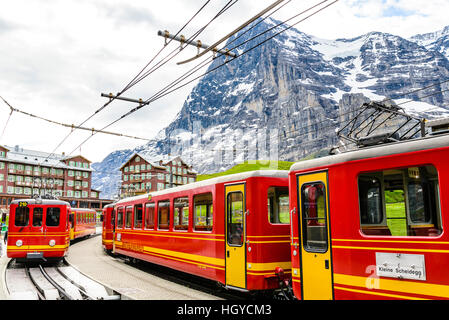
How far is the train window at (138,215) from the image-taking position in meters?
16.0

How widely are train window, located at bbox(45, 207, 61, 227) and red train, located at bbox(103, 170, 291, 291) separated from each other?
620 cm

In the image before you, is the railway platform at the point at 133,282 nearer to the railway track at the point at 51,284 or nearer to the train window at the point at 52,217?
the railway track at the point at 51,284

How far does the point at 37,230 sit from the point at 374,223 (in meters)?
14.4

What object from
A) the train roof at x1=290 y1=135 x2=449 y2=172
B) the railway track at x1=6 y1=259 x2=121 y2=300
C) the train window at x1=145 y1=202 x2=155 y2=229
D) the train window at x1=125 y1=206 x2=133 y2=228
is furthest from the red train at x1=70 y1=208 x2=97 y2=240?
the train roof at x1=290 y1=135 x2=449 y2=172

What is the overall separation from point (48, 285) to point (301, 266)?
29.2 ft

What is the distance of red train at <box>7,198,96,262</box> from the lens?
50.9ft

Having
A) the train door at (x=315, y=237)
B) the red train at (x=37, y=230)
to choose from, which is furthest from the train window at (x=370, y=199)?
the red train at (x=37, y=230)

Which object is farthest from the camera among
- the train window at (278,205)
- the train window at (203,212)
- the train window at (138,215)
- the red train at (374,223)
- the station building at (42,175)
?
the station building at (42,175)

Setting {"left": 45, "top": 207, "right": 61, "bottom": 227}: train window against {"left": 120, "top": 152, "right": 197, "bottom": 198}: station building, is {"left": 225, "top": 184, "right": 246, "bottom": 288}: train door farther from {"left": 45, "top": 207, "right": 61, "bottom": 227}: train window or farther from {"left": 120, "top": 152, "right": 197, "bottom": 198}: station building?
{"left": 120, "top": 152, "right": 197, "bottom": 198}: station building

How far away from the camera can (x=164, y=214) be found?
1348cm

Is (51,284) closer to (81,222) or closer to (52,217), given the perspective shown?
(52,217)

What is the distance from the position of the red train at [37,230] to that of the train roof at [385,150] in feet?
42.4
